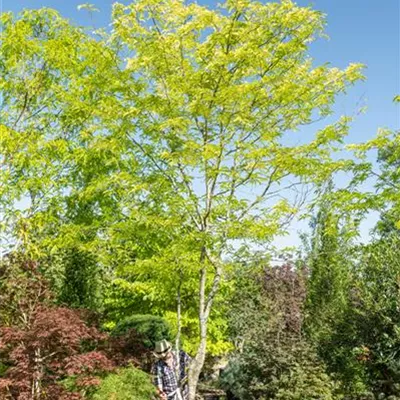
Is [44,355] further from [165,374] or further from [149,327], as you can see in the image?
[149,327]

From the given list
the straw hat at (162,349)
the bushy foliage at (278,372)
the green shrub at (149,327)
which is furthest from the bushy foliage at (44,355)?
the bushy foliage at (278,372)

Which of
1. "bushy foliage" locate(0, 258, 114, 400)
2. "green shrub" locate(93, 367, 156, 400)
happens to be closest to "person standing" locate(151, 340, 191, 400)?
"green shrub" locate(93, 367, 156, 400)

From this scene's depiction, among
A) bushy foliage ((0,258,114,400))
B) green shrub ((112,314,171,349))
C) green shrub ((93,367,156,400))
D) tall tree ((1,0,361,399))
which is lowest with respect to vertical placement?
green shrub ((93,367,156,400))

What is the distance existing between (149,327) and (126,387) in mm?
2828

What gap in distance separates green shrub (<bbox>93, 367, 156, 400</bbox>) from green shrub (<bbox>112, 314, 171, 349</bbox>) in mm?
2101

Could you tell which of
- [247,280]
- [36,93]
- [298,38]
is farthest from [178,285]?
[247,280]

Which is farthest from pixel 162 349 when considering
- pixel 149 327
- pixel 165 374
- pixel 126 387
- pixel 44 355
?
pixel 149 327

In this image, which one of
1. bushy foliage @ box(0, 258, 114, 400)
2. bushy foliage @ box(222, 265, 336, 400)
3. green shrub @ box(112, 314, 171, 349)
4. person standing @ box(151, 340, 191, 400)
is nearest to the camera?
bushy foliage @ box(0, 258, 114, 400)

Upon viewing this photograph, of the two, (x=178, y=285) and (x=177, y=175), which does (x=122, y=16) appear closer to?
(x=177, y=175)

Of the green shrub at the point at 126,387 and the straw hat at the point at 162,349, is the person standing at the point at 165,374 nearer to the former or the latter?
→ the straw hat at the point at 162,349

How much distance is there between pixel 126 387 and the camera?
6.12 meters

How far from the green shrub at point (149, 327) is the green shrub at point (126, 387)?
6.89 ft

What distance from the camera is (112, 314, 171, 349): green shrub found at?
879cm

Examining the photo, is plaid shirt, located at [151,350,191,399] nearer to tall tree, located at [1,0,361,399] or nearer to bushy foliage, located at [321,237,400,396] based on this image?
tall tree, located at [1,0,361,399]
